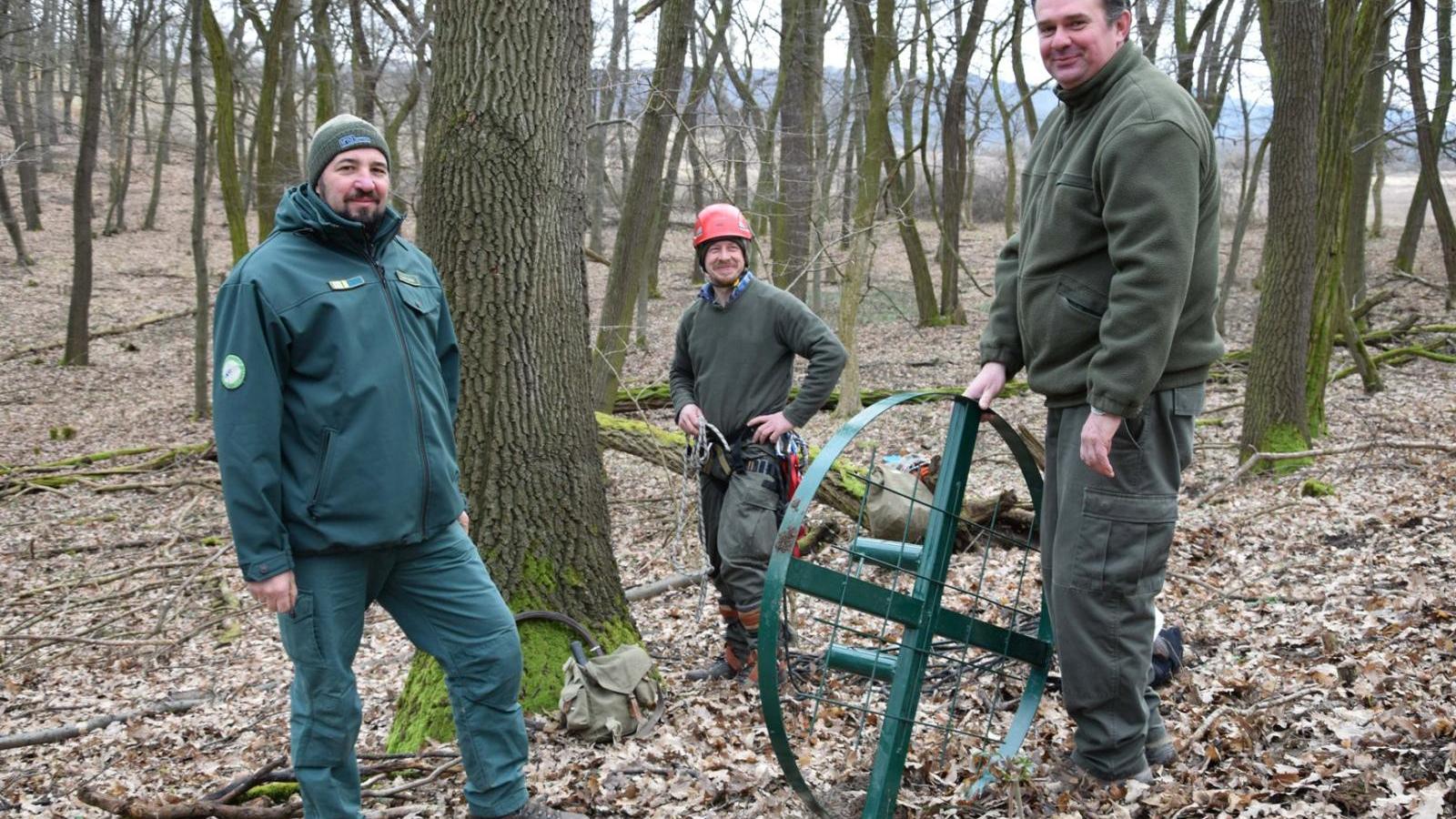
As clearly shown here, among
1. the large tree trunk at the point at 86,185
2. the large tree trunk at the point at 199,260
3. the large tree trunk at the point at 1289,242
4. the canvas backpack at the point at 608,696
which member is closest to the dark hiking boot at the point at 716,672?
the canvas backpack at the point at 608,696

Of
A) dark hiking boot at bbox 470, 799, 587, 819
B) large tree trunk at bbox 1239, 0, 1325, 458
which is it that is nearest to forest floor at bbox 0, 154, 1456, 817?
dark hiking boot at bbox 470, 799, 587, 819

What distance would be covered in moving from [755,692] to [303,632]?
2262 millimetres

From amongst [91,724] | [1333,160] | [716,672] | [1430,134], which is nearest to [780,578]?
[716,672]

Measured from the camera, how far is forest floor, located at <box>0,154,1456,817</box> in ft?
11.0

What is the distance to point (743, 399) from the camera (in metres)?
5.01

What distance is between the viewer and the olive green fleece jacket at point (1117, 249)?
110 inches

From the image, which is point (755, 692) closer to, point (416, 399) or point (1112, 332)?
point (416, 399)

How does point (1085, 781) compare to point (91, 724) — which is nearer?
point (1085, 781)

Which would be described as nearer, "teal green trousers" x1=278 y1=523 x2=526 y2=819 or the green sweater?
"teal green trousers" x1=278 y1=523 x2=526 y2=819

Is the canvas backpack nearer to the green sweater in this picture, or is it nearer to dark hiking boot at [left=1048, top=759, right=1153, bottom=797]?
the green sweater

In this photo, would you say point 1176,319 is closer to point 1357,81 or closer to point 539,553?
point 539,553

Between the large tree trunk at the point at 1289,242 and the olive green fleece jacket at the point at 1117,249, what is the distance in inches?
244

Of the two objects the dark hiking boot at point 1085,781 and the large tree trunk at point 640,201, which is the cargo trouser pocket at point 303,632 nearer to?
the dark hiking boot at point 1085,781

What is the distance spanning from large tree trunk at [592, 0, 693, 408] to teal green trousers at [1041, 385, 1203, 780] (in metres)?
7.89
